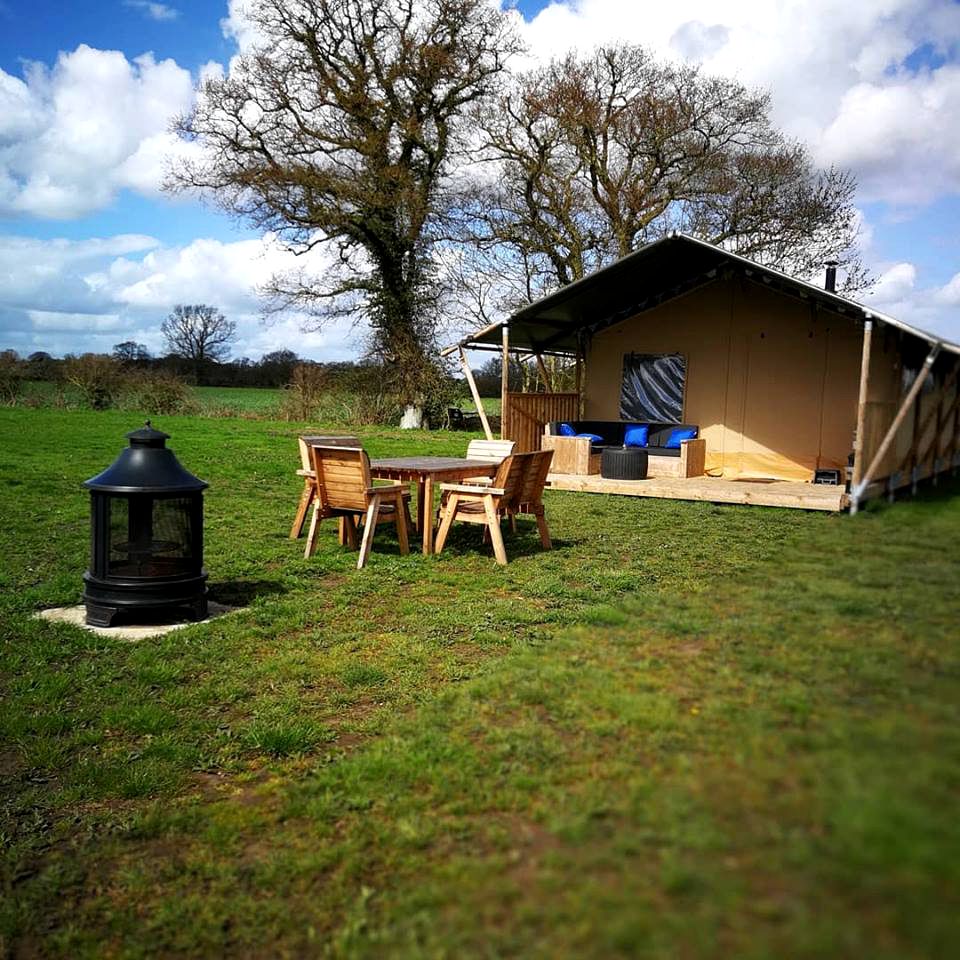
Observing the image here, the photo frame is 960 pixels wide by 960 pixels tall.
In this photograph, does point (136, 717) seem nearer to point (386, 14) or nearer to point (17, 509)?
point (17, 509)

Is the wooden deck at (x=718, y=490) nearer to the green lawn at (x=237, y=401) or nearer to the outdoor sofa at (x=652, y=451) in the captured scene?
the outdoor sofa at (x=652, y=451)

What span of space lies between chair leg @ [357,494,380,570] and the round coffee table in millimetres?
6142

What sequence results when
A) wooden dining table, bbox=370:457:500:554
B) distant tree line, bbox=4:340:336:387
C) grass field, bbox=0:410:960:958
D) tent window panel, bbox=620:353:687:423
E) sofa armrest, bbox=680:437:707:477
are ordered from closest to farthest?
grass field, bbox=0:410:960:958 < wooden dining table, bbox=370:457:500:554 < sofa armrest, bbox=680:437:707:477 < tent window panel, bbox=620:353:687:423 < distant tree line, bbox=4:340:336:387

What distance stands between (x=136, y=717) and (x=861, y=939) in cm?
406

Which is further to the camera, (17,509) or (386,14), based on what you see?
(386,14)

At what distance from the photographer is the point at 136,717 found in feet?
14.5

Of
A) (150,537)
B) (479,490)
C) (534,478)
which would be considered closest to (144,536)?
(150,537)

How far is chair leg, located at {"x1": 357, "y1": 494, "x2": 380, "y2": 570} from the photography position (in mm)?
7785

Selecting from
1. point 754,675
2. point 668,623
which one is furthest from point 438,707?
point 754,675

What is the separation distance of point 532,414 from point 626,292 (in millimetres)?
2574

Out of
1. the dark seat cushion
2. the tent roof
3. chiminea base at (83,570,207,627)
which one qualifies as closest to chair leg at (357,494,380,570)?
chiminea base at (83,570,207,627)

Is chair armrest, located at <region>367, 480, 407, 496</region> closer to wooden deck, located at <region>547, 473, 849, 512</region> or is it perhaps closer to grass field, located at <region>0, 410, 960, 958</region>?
grass field, located at <region>0, 410, 960, 958</region>

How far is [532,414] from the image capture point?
15906mm

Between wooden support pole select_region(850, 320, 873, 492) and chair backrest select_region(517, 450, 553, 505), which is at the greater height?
wooden support pole select_region(850, 320, 873, 492)
